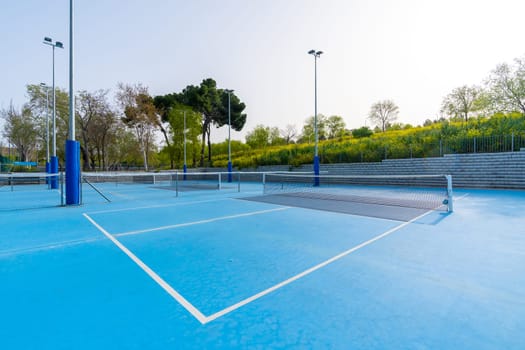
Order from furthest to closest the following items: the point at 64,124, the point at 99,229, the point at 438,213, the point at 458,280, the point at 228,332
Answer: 1. the point at 64,124
2. the point at 438,213
3. the point at 99,229
4. the point at 458,280
5. the point at 228,332

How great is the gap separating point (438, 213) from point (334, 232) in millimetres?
4004

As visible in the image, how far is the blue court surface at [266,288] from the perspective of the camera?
2.17 m

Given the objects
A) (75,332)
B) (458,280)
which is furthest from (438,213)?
(75,332)

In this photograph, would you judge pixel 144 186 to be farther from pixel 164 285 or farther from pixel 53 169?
pixel 164 285

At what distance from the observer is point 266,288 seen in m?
3.02

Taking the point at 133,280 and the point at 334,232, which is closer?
the point at 133,280

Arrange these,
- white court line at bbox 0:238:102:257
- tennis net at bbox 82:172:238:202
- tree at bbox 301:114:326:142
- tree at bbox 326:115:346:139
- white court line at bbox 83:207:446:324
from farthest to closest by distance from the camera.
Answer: tree at bbox 326:115:346:139 < tree at bbox 301:114:326:142 < tennis net at bbox 82:172:238:202 < white court line at bbox 0:238:102:257 < white court line at bbox 83:207:446:324

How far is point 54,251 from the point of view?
4.52 metres

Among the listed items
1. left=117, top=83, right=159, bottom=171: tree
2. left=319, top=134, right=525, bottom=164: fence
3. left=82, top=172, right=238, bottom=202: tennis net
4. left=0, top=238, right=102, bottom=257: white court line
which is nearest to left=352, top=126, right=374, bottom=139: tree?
left=319, top=134, right=525, bottom=164: fence

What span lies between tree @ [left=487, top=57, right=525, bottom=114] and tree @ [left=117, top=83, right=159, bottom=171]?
119 feet

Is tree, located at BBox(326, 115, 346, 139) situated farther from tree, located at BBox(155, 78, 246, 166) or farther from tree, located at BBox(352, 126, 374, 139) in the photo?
tree, located at BBox(155, 78, 246, 166)

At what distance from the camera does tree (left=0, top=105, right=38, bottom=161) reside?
30578 millimetres

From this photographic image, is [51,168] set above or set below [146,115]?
below

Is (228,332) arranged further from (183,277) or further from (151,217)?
(151,217)
